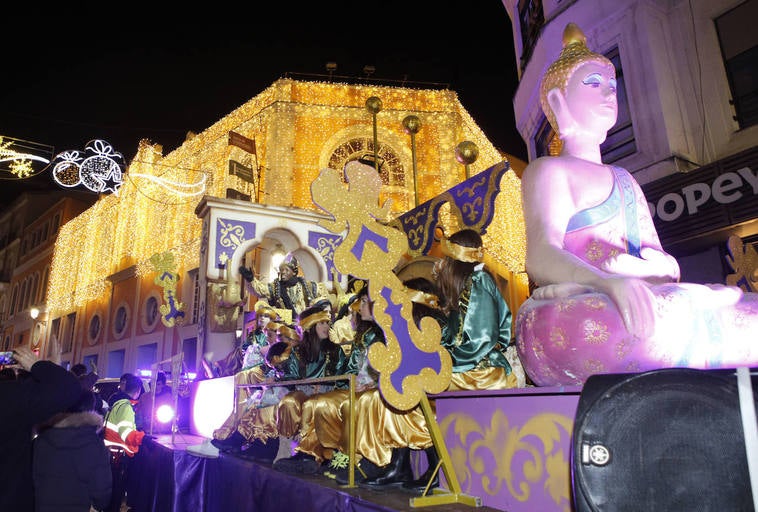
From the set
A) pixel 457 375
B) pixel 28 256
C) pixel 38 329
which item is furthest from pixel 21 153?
pixel 28 256

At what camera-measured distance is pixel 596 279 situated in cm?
188

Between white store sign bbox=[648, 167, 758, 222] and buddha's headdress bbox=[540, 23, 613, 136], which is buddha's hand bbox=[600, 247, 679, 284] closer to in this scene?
buddha's headdress bbox=[540, 23, 613, 136]

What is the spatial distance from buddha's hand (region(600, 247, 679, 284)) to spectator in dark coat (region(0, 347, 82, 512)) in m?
2.67

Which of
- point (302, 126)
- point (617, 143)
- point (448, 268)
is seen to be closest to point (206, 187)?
point (302, 126)

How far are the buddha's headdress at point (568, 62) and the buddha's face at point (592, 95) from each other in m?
0.03

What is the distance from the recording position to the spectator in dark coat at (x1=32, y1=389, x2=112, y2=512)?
9.52 feet

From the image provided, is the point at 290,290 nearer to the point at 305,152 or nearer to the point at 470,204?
the point at 470,204

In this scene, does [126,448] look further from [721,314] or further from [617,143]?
[617,143]

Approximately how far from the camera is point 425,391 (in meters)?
2.27

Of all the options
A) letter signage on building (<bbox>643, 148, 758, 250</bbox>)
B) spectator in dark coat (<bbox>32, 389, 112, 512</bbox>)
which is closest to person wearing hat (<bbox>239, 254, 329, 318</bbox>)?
spectator in dark coat (<bbox>32, 389, 112, 512</bbox>)

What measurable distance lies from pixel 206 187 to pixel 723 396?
1646 cm

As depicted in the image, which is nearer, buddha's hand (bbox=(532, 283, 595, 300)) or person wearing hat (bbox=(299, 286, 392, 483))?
buddha's hand (bbox=(532, 283, 595, 300))

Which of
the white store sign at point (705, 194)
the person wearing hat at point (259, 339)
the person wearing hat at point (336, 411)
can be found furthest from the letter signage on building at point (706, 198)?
the person wearing hat at point (259, 339)

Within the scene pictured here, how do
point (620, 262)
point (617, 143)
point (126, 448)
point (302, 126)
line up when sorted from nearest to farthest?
1. point (620, 262)
2. point (126, 448)
3. point (617, 143)
4. point (302, 126)
